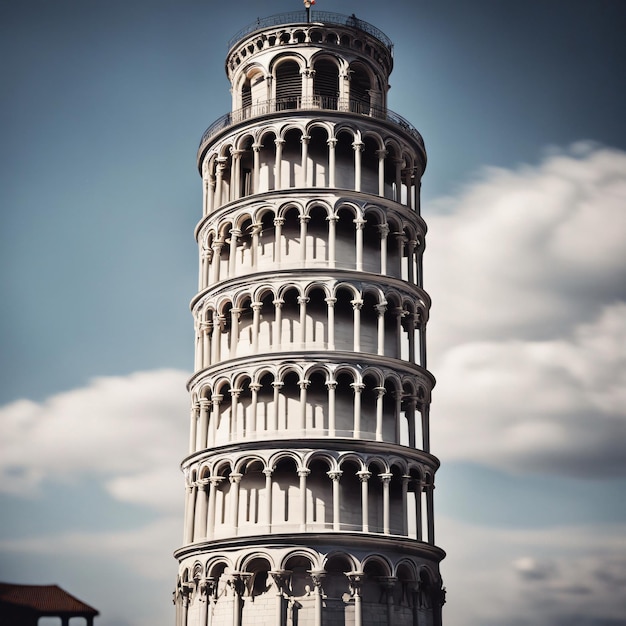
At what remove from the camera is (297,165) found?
217ft

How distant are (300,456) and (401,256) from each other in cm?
1268

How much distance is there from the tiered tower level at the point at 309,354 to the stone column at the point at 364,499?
3.7 inches

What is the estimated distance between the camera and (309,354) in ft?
201

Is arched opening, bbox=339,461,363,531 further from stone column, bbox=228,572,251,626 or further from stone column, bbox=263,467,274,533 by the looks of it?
stone column, bbox=228,572,251,626

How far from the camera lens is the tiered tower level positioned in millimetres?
58469

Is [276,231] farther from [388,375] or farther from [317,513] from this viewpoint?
[317,513]

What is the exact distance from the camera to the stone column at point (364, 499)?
58.8 m

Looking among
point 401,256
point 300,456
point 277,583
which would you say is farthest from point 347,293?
point 277,583

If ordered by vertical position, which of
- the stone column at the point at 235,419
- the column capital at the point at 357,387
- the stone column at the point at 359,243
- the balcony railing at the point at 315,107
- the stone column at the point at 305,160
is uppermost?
the balcony railing at the point at 315,107

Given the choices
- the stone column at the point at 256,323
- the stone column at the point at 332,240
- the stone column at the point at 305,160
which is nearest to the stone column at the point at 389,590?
the stone column at the point at 256,323

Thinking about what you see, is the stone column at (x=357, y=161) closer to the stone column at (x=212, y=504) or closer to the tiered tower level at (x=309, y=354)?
the tiered tower level at (x=309, y=354)

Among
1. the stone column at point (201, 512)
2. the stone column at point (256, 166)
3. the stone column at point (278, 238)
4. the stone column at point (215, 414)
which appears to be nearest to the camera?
the stone column at point (201, 512)

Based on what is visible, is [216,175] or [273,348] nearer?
[273,348]
